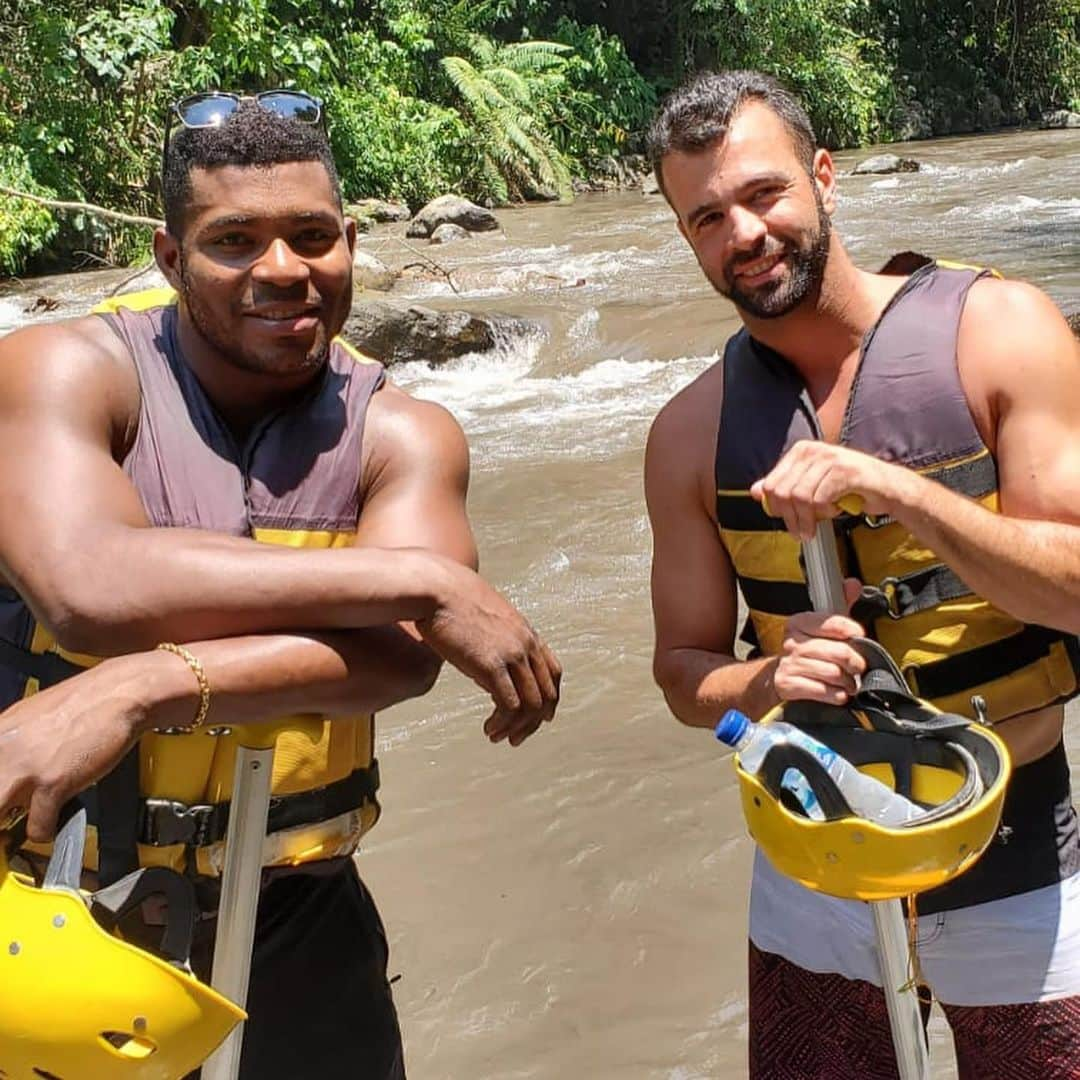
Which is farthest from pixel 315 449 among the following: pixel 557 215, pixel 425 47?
pixel 425 47

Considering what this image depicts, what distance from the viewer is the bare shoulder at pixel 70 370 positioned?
200 cm

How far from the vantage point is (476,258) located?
16312 mm

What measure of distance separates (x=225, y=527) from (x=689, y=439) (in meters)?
0.76

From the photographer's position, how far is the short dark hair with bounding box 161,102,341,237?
2.07 m

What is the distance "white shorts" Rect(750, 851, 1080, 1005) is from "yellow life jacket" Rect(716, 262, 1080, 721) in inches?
11.6

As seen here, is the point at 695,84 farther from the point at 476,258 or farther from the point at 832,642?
the point at 476,258

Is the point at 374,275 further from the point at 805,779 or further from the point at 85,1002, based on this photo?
the point at 85,1002

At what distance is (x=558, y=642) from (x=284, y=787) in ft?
12.3

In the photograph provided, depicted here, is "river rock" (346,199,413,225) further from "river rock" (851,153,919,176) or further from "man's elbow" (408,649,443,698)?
"man's elbow" (408,649,443,698)

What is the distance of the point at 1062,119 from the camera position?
28.2m

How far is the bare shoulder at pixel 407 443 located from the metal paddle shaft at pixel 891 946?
0.57 meters

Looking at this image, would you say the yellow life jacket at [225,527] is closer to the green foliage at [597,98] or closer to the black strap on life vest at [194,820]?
the black strap on life vest at [194,820]

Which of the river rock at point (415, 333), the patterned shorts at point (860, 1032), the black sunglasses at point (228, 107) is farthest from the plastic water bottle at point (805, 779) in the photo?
the river rock at point (415, 333)

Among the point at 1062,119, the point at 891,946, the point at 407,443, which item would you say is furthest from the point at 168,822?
the point at 1062,119
